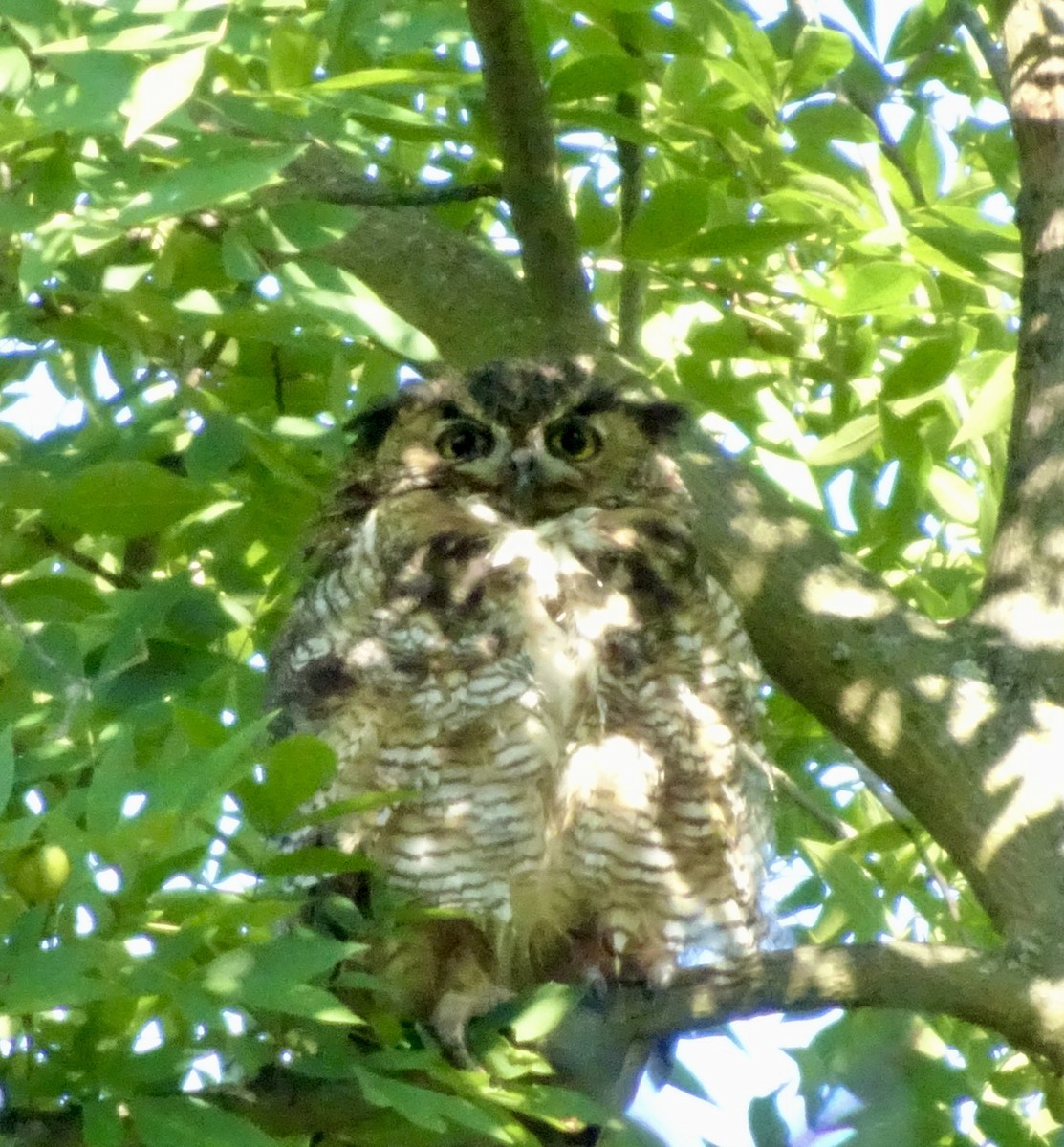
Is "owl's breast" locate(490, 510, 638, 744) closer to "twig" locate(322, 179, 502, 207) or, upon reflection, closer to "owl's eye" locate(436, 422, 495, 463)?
"owl's eye" locate(436, 422, 495, 463)

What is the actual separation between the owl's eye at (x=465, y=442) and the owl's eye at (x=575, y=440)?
3.9 inches

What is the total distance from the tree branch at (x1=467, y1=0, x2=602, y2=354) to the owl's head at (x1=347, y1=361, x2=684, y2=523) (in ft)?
0.37

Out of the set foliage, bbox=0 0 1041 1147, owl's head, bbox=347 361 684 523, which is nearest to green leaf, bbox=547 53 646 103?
foliage, bbox=0 0 1041 1147

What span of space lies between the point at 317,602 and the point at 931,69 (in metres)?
1.33

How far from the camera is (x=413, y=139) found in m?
2.15

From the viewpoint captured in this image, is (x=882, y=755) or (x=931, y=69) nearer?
(x=882, y=755)

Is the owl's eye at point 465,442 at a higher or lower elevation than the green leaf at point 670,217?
lower

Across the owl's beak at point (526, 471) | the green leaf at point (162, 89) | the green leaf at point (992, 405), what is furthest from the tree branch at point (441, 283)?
the green leaf at point (162, 89)

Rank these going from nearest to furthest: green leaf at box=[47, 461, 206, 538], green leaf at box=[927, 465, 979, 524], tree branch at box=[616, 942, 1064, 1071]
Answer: tree branch at box=[616, 942, 1064, 1071]
green leaf at box=[47, 461, 206, 538]
green leaf at box=[927, 465, 979, 524]

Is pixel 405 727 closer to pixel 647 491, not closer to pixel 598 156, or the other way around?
pixel 647 491

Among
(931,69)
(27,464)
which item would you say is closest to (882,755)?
(27,464)

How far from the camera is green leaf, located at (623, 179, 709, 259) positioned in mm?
2119

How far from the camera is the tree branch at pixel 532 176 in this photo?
2.14 m

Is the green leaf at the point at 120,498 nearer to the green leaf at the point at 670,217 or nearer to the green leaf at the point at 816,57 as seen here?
the green leaf at the point at 670,217
